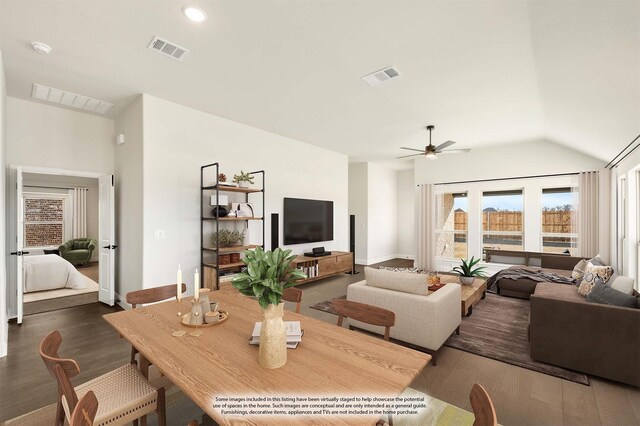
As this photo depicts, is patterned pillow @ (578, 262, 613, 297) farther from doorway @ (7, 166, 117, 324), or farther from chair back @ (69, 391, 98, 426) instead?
doorway @ (7, 166, 117, 324)

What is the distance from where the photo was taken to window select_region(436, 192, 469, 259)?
7047mm

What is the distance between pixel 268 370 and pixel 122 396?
0.85 meters

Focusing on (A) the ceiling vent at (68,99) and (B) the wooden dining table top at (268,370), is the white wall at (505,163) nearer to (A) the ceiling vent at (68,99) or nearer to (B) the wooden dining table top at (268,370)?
(B) the wooden dining table top at (268,370)

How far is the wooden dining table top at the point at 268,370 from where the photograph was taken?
3.47 ft

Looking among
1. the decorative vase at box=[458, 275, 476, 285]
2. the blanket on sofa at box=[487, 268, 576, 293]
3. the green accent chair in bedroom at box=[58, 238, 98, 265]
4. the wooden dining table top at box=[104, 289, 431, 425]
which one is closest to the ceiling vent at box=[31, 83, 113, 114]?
the wooden dining table top at box=[104, 289, 431, 425]

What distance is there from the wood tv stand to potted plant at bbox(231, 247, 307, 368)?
4028 mm

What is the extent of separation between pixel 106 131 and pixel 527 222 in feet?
25.7

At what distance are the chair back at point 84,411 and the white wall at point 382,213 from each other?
292 inches

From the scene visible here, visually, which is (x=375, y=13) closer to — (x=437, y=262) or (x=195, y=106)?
(x=195, y=106)

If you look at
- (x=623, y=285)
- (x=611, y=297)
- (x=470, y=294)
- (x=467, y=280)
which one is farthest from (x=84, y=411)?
(x=467, y=280)

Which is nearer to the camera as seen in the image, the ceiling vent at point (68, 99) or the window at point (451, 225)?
the ceiling vent at point (68, 99)

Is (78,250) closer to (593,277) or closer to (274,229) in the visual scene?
(274,229)

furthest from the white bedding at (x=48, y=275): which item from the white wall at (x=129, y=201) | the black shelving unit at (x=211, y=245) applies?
the black shelving unit at (x=211, y=245)

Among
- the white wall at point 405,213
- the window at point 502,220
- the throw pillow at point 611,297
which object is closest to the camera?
the throw pillow at point 611,297
